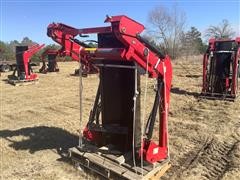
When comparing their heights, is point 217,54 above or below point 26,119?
above

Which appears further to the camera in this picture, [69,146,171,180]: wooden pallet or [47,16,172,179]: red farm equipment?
[69,146,171,180]: wooden pallet

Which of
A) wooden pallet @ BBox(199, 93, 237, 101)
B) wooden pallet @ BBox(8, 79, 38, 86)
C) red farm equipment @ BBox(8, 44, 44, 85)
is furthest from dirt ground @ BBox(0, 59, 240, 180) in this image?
red farm equipment @ BBox(8, 44, 44, 85)

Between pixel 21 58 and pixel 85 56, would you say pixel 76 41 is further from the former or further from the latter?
pixel 21 58

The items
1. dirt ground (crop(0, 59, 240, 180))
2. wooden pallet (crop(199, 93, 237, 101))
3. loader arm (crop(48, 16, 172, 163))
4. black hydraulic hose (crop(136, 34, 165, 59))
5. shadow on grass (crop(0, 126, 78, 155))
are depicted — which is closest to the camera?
loader arm (crop(48, 16, 172, 163))

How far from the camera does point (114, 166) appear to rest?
204 inches

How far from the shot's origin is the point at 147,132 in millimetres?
5312

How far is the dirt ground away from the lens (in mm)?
5613

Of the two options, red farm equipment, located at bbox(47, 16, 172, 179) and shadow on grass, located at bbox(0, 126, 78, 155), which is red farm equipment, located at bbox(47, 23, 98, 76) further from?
shadow on grass, located at bbox(0, 126, 78, 155)

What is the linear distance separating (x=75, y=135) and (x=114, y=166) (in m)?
2.53

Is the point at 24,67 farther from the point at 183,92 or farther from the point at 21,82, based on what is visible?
the point at 183,92

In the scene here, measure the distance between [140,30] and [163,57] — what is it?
59 centimetres

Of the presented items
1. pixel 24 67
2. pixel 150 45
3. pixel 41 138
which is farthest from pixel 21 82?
pixel 150 45

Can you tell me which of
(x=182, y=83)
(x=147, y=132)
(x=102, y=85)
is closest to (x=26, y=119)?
(x=102, y=85)

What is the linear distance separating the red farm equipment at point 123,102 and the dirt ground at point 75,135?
1.40ft
